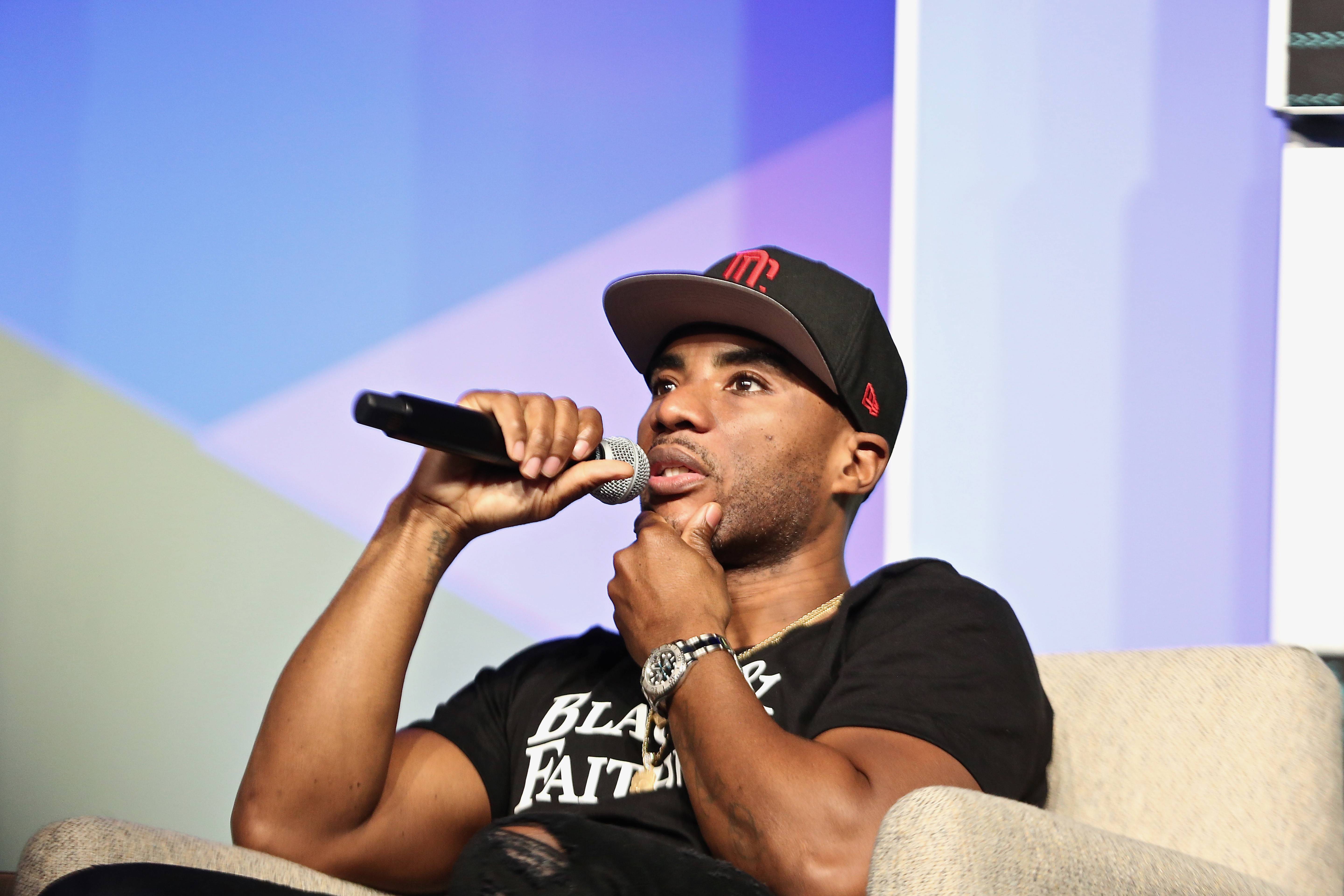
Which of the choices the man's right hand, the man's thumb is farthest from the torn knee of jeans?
the man's thumb

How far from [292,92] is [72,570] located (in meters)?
1.17

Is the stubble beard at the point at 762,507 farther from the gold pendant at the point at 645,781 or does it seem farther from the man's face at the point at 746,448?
the gold pendant at the point at 645,781

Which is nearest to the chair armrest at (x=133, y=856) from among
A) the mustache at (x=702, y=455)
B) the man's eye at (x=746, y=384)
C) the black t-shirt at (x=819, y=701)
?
the black t-shirt at (x=819, y=701)

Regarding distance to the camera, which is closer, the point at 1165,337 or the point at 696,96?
the point at 1165,337

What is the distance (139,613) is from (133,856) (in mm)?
1582

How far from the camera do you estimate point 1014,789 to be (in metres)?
1.13

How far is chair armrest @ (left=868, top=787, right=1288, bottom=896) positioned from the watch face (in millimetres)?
372

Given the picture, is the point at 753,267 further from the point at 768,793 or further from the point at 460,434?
the point at 768,793

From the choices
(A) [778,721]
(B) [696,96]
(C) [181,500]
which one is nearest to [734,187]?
(B) [696,96]

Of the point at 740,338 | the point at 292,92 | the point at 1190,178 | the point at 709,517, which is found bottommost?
the point at 709,517

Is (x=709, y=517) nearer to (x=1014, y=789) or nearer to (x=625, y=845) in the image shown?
(x=1014, y=789)

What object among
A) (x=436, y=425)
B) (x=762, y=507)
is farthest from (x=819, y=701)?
(x=436, y=425)

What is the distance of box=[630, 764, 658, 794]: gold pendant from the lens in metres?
1.25

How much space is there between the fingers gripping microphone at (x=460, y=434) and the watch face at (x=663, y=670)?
20cm
